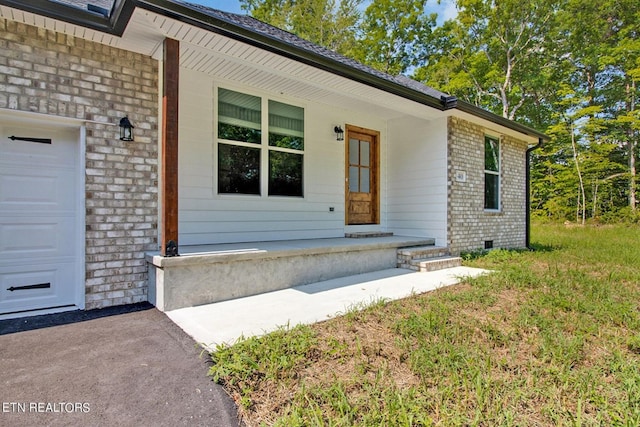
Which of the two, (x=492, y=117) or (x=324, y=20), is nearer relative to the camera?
(x=492, y=117)

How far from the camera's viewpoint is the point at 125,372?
83.7 inches

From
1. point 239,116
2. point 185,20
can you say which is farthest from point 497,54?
point 185,20

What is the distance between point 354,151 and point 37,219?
4939 millimetres

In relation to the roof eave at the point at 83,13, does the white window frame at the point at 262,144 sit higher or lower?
lower

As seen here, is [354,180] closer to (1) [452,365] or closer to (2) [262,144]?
(2) [262,144]

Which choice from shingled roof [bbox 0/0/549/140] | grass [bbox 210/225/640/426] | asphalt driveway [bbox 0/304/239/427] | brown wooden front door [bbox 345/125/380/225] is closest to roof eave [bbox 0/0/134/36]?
shingled roof [bbox 0/0/549/140]

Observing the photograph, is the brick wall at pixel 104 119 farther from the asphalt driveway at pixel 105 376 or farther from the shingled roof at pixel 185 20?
the asphalt driveway at pixel 105 376

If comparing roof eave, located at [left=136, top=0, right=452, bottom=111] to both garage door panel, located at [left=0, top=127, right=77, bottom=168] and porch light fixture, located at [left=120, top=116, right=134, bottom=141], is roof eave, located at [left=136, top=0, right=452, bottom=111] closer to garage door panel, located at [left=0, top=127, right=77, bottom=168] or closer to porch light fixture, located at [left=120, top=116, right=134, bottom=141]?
porch light fixture, located at [left=120, top=116, right=134, bottom=141]

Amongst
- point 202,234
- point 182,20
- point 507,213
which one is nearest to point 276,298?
point 202,234

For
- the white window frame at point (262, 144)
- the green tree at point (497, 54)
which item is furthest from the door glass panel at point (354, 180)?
the green tree at point (497, 54)

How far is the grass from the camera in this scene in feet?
5.56

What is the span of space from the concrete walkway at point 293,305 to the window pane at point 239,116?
93.8 inches

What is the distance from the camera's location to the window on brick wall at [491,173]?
278 inches

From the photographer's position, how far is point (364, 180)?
22.1 ft
